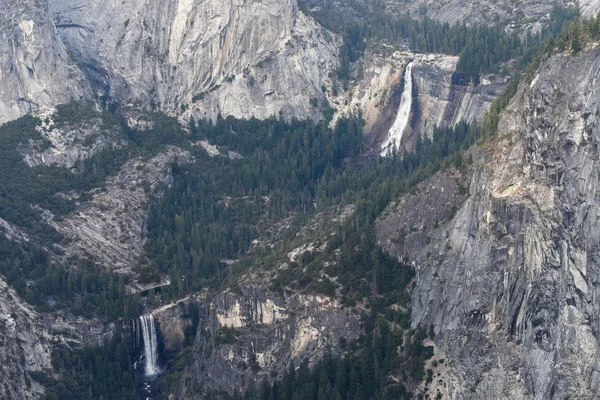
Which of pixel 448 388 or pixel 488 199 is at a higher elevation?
pixel 488 199

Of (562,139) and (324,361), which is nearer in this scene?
(562,139)

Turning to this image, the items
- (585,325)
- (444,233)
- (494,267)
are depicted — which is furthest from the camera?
(444,233)

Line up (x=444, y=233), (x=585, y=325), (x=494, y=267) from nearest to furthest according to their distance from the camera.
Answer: (x=585, y=325) < (x=494, y=267) < (x=444, y=233)

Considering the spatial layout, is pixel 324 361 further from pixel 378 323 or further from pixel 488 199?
pixel 488 199

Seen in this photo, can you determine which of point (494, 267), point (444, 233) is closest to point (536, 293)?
point (494, 267)

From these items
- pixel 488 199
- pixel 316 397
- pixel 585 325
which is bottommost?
pixel 316 397

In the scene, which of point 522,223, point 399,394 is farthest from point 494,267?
point 399,394
